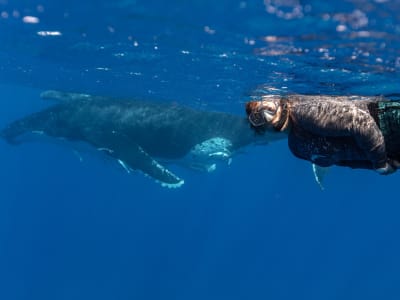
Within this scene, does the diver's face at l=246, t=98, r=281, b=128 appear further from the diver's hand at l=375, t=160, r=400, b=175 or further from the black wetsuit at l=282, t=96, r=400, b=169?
the diver's hand at l=375, t=160, r=400, b=175

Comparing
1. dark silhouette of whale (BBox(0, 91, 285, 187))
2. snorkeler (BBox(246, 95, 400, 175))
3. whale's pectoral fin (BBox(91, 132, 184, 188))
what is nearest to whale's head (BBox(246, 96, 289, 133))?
snorkeler (BBox(246, 95, 400, 175))

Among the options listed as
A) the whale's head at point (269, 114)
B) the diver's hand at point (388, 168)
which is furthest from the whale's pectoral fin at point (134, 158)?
the diver's hand at point (388, 168)

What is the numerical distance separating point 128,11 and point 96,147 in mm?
7709

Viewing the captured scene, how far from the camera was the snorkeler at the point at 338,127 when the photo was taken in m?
4.83

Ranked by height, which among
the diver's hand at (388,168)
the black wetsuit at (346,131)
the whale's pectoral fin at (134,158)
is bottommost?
the whale's pectoral fin at (134,158)

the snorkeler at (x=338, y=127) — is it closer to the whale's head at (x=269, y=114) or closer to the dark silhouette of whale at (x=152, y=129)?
the whale's head at (x=269, y=114)

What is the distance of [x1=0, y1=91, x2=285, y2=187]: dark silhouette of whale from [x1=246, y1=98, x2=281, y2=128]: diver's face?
1029 centimetres

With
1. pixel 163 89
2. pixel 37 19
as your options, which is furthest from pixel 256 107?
pixel 163 89

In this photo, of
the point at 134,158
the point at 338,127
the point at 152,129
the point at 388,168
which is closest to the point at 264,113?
the point at 338,127

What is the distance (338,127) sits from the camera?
16.1ft

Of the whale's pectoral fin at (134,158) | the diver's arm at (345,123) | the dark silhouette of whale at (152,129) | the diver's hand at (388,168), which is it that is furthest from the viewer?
the dark silhouette of whale at (152,129)

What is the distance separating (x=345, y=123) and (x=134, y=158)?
10408mm

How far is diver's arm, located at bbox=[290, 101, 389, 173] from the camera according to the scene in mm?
4758

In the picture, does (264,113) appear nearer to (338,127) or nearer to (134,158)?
(338,127)
